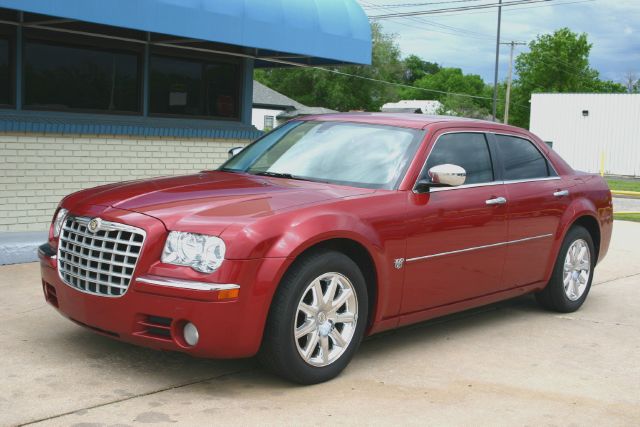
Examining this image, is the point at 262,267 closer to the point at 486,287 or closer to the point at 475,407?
the point at 475,407

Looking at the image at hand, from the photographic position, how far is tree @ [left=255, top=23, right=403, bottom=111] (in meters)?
69.3

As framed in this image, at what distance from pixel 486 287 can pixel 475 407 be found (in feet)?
5.39

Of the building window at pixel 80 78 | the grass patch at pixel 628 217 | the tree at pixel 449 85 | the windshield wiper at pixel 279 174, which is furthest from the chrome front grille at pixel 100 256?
the tree at pixel 449 85

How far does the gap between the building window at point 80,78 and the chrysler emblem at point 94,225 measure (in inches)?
233

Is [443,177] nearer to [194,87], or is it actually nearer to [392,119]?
[392,119]

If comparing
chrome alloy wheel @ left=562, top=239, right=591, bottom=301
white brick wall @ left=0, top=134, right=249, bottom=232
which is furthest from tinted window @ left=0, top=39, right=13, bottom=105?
chrome alloy wheel @ left=562, top=239, right=591, bottom=301

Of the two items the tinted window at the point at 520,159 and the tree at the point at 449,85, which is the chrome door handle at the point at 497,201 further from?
the tree at the point at 449,85

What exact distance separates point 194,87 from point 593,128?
125ft

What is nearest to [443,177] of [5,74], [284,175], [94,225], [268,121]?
[284,175]

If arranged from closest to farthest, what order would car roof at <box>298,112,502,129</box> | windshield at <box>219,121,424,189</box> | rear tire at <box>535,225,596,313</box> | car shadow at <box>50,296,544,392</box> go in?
car shadow at <box>50,296,544,392</box> → windshield at <box>219,121,424,189</box> → car roof at <box>298,112,502,129</box> → rear tire at <box>535,225,596,313</box>

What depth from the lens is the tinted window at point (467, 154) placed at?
230 inches

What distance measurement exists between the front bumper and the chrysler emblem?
0.38 metres

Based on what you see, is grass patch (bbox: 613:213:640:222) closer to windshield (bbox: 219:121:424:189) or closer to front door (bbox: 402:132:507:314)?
front door (bbox: 402:132:507:314)

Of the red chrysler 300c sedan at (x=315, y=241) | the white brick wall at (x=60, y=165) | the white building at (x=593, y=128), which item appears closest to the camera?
the red chrysler 300c sedan at (x=315, y=241)
